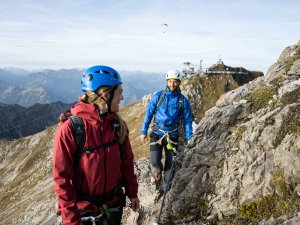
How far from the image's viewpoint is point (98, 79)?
23.5 ft

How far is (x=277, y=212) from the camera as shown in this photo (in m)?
8.33

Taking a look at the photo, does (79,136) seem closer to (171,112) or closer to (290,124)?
(290,124)

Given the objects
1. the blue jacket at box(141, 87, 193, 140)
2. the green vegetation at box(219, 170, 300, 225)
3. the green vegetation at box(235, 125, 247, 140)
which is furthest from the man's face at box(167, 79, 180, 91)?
the green vegetation at box(219, 170, 300, 225)

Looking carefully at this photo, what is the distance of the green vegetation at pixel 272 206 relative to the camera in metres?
8.24

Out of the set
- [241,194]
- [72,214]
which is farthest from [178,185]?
[72,214]

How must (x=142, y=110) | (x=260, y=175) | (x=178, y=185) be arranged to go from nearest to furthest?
1. (x=260, y=175)
2. (x=178, y=185)
3. (x=142, y=110)

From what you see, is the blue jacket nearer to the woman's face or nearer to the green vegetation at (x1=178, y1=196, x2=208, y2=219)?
the green vegetation at (x1=178, y1=196, x2=208, y2=219)

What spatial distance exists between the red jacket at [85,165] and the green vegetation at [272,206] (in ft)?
12.2

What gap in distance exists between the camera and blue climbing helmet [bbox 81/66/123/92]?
7166mm

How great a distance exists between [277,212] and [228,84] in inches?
3705

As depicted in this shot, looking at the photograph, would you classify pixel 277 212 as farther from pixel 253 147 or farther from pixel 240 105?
pixel 240 105

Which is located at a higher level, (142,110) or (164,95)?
(164,95)

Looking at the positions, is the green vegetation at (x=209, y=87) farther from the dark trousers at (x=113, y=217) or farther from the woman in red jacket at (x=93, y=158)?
the woman in red jacket at (x=93, y=158)

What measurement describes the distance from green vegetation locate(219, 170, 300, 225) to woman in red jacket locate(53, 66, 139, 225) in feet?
11.6
